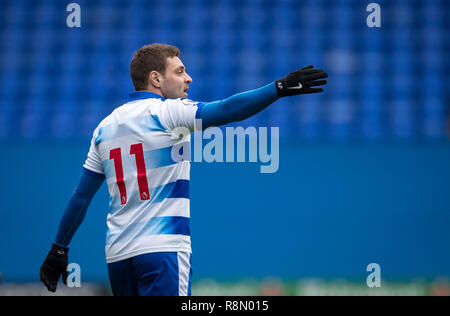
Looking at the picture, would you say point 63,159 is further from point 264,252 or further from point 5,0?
point 5,0

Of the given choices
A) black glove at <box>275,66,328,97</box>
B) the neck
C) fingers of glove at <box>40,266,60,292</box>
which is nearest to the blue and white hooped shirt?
the neck

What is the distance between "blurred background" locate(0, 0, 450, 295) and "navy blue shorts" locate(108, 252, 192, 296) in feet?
10.3

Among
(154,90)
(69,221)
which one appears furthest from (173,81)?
(69,221)

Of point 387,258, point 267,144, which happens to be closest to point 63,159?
point 267,144

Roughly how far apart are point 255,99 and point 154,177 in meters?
0.51

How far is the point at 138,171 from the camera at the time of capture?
219 centimetres

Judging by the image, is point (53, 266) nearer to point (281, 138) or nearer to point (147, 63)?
point (147, 63)

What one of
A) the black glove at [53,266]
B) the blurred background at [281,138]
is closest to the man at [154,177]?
the black glove at [53,266]

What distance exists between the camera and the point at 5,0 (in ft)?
25.5

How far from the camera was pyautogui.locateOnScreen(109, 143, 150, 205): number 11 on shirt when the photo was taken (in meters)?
2.17

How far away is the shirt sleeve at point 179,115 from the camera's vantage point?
6.98 feet

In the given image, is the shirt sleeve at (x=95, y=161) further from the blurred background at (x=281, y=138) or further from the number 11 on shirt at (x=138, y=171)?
the blurred background at (x=281, y=138)

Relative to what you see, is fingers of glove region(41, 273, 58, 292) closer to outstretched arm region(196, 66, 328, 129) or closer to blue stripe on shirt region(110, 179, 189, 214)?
blue stripe on shirt region(110, 179, 189, 214)
